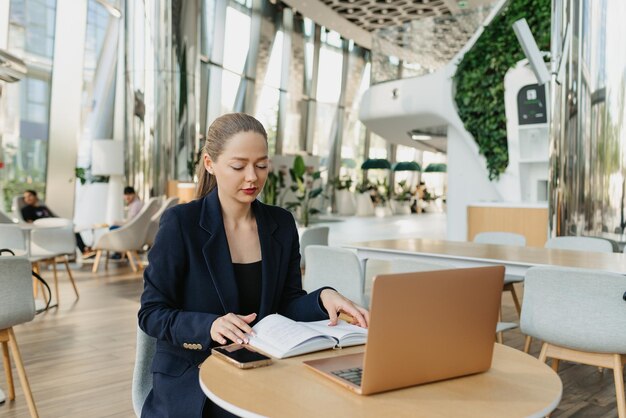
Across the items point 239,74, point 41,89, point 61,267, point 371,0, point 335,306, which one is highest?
point 371,0

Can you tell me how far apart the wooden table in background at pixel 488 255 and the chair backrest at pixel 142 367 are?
1978 millimetres

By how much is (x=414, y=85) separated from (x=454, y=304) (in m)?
9.66

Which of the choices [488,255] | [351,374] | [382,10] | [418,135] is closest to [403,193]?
[382,10]

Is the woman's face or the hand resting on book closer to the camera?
the hand resting on book

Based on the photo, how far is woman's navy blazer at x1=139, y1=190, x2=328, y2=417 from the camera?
1.40 meters

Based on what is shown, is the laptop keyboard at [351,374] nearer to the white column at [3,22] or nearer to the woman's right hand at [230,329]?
the woman's right hand at [230,329]

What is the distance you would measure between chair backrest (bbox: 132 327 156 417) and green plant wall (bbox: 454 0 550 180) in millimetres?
7881

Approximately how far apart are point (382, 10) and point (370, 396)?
1787 centimetres

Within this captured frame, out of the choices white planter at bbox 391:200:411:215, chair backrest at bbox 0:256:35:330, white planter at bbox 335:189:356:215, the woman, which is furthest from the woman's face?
white planter at bbox 391:200:411:215

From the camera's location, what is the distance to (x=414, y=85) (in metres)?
10.3

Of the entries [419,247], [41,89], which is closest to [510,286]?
[419,247]

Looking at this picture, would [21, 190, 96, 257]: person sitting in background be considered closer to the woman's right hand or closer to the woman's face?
the woman's face

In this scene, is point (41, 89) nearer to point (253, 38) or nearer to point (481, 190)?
point (253, 38)

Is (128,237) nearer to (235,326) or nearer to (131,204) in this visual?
(131,204)
